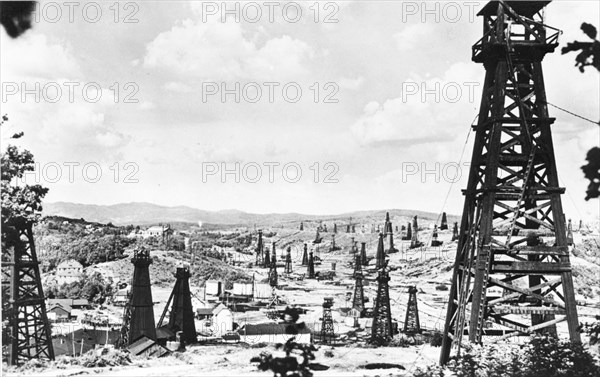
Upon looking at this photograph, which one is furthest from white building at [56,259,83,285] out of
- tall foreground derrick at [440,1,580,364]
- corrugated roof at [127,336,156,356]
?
tall foreground derrick at [440,1,580,364]

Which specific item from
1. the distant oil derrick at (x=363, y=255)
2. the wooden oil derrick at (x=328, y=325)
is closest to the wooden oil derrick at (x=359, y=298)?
the wooden oil derrick at (x=328, y=325)

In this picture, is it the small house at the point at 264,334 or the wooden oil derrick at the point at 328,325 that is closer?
the small house at the point at 264,334

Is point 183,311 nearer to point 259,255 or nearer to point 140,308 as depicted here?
point 140,308

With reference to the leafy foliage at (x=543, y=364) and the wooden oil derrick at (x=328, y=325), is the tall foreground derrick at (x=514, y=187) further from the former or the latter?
the wooden oil derrick at (x=328, y=325)

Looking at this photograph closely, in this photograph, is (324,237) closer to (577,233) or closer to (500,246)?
(577,233)

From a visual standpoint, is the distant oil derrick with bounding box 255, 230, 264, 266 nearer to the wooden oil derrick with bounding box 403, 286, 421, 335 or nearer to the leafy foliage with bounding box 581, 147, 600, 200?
the wooden oil derrick with bounding box 403, 286, 421, 335

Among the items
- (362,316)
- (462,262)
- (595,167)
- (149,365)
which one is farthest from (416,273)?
(595,167)

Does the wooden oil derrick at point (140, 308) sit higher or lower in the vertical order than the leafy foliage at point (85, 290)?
higher
